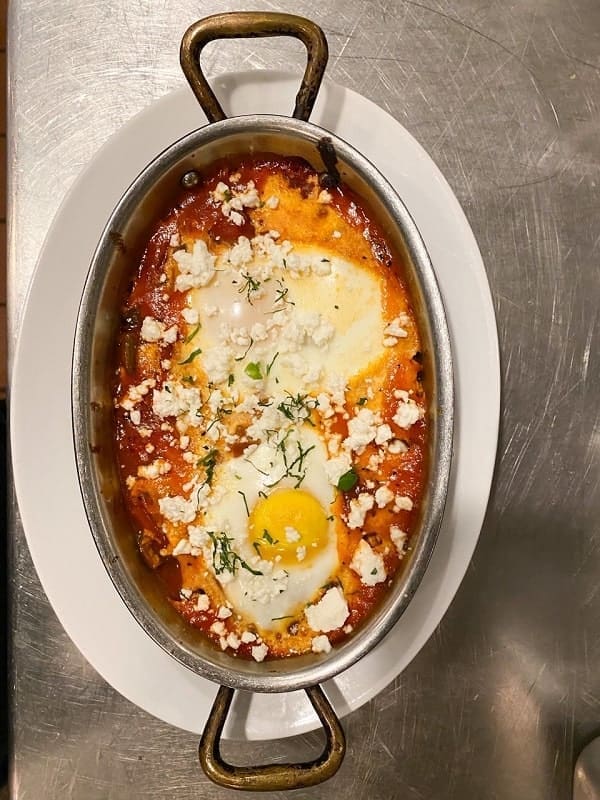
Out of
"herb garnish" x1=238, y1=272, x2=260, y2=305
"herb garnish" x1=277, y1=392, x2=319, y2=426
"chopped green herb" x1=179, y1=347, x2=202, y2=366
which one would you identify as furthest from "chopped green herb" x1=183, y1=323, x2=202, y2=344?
"herb garnish" x1=277, y1=392, x2=319, y2=426

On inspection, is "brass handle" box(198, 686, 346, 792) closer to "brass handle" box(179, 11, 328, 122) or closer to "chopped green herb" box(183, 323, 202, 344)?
"chopped green herb" box(183, 323, 202, 344)

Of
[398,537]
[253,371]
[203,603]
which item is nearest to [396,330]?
[253,371]

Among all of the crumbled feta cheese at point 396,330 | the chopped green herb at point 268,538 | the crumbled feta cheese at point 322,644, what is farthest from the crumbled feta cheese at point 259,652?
the crumbled feta cheese at point 396,330

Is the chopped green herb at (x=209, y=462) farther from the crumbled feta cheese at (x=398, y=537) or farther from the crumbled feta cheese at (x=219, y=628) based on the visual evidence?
the crumbled feta cheese at (x=398, y=537)

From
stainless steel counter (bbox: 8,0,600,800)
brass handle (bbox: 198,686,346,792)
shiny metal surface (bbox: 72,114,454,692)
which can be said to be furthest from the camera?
stainless steel counter (bbox: 8,0,600,800)

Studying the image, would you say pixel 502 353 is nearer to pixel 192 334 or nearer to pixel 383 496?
pixel 383 496

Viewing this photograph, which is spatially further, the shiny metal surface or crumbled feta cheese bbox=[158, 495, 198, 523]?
crumbled feta cheese bbox=[158, 495, 198, 523]

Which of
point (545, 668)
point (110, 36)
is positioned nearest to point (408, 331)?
point (545, 668)
